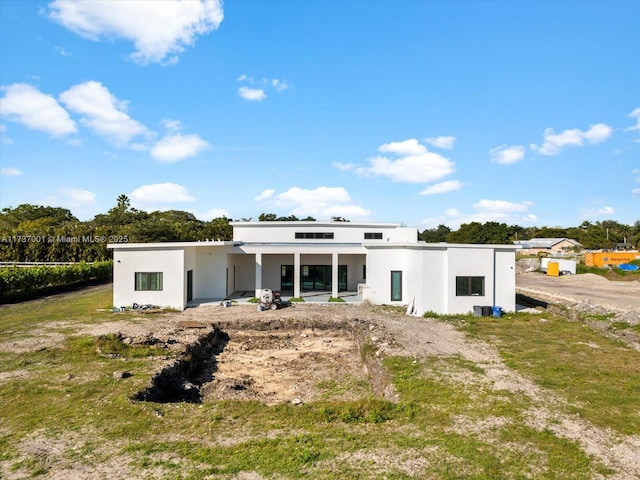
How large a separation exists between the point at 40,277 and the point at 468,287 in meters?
30.3

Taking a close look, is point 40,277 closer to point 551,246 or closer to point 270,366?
point 270,366

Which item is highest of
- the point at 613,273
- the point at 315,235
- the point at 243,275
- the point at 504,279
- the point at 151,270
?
the point at 315,235

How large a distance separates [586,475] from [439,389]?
3.96 meters

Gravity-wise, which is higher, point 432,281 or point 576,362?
point 432,281

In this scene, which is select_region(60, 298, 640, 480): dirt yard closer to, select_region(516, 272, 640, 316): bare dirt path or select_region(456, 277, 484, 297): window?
select_region(456, 277, 484, 297): window

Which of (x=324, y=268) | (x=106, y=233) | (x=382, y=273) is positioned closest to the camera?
(x=382, y=273)

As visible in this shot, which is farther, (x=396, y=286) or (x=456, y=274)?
(x=396, y=286)

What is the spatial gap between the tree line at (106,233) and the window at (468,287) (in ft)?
120

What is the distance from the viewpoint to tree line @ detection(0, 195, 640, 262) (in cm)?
4672

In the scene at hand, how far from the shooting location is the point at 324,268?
95.6 ft

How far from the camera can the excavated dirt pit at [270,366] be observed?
436 inches

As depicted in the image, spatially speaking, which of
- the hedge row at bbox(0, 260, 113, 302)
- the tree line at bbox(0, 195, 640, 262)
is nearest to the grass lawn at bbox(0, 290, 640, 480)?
the hedge row at bbox(0, 260, 113, 302)

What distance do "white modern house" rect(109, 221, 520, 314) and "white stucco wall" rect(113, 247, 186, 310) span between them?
51 millimetres

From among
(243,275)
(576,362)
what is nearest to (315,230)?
(243,275)
